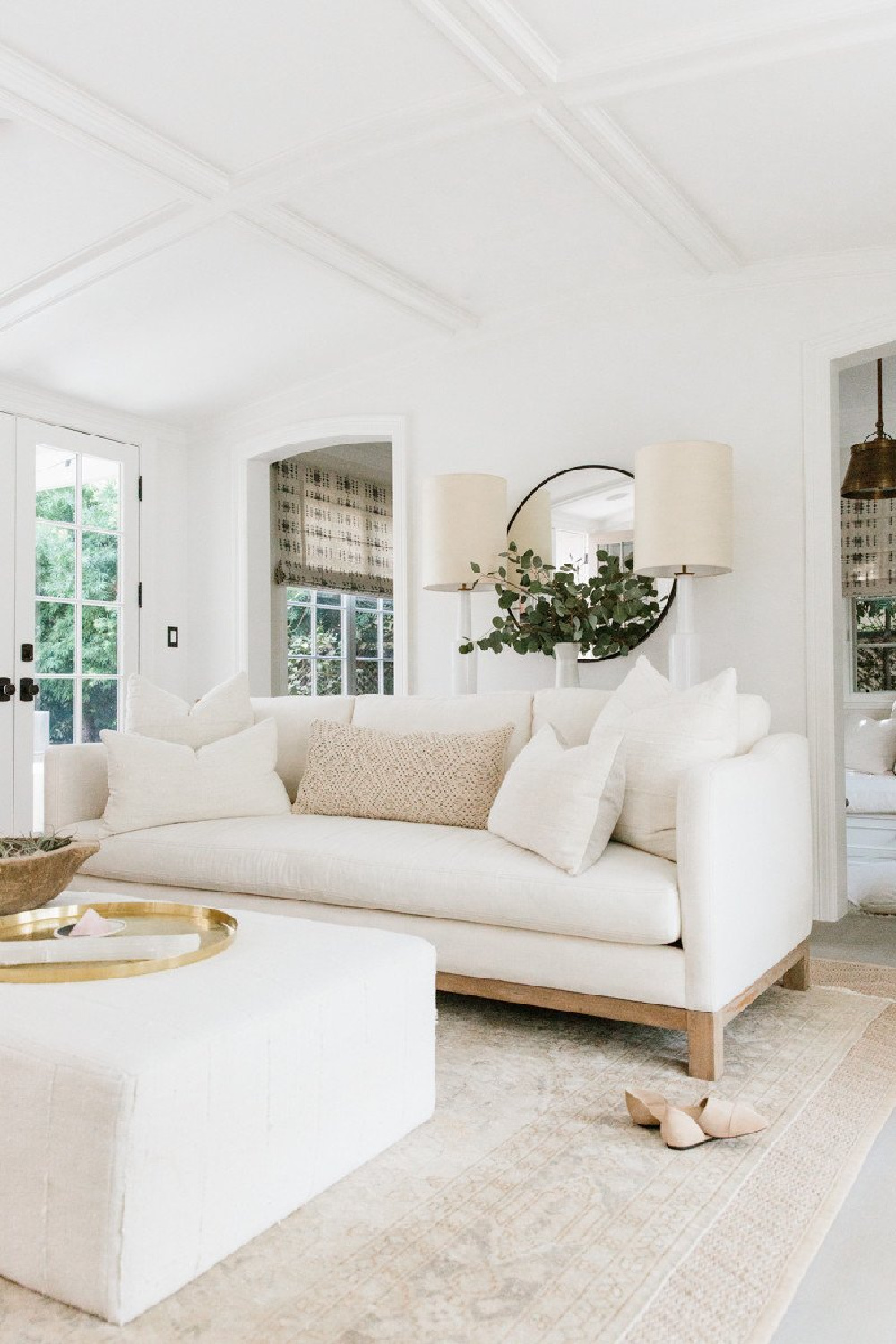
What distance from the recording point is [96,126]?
9.71 ft

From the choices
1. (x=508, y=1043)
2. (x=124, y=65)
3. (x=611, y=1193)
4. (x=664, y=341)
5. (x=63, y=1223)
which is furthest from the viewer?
(x=664, y=341)

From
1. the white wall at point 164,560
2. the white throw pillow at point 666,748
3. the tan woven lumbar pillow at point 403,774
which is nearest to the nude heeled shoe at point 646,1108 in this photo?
the white throw pillow at point 666,748

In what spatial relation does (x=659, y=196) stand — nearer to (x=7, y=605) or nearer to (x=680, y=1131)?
(x=680, y=1131)

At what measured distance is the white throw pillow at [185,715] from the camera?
3.56 m

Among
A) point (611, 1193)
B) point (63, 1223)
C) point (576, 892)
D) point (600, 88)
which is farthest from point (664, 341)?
point (63, 1223)

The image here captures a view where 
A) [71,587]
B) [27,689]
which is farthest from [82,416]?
[27,689]

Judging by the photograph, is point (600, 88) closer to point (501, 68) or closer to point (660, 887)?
point (501, 68)

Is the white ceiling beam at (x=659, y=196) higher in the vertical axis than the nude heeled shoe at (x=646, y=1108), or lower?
higher

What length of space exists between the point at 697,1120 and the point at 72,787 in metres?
2.27

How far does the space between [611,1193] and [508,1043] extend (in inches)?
29.8

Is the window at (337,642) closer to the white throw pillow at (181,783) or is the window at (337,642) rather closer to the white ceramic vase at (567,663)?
the white ceramic vase at (567,663)

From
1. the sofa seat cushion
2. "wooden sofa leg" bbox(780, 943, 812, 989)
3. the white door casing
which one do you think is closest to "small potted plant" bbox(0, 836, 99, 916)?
the sofa seat cushion

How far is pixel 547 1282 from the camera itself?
1.53 metres

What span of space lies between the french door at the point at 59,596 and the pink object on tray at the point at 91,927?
288 centimetres
